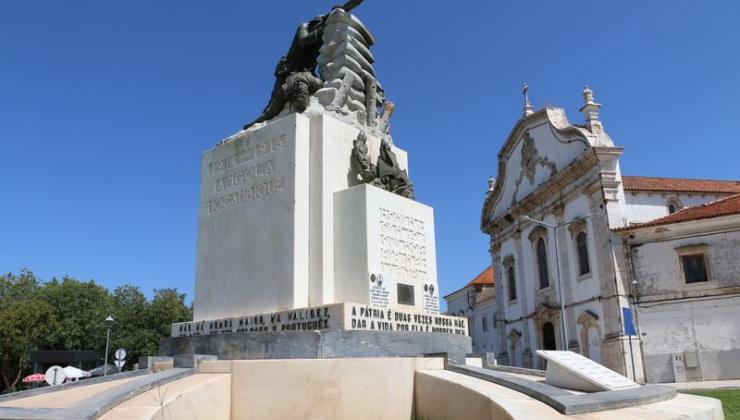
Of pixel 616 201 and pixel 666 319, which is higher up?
pixel 616 201

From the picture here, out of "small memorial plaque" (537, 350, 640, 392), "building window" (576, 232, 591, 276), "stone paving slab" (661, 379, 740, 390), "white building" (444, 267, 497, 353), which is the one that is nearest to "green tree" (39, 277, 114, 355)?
"white building" (444, 267, 497, 353)

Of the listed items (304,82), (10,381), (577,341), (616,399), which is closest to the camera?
(616,399)

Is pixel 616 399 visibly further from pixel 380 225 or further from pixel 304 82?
pixel 304 82

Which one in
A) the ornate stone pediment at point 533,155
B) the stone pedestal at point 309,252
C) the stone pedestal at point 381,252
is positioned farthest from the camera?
the ornate stone pediment at point 533,155

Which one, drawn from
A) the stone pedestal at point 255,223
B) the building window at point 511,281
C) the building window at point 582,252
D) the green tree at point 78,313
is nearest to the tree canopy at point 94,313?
the green tree at point 78,313

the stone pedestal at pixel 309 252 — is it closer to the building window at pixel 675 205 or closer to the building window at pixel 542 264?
the building window at pixel 542 264

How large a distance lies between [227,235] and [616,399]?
584 cm

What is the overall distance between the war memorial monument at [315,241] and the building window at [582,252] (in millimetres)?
18769

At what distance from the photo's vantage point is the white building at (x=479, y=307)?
38.7 metres

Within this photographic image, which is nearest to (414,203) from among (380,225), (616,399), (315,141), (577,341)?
(380,225)

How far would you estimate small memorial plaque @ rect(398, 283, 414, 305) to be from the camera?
777cm

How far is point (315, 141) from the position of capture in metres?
8.10

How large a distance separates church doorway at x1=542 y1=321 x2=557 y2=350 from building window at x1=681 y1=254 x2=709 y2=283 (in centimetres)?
734

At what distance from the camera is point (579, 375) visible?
523 centimetres
